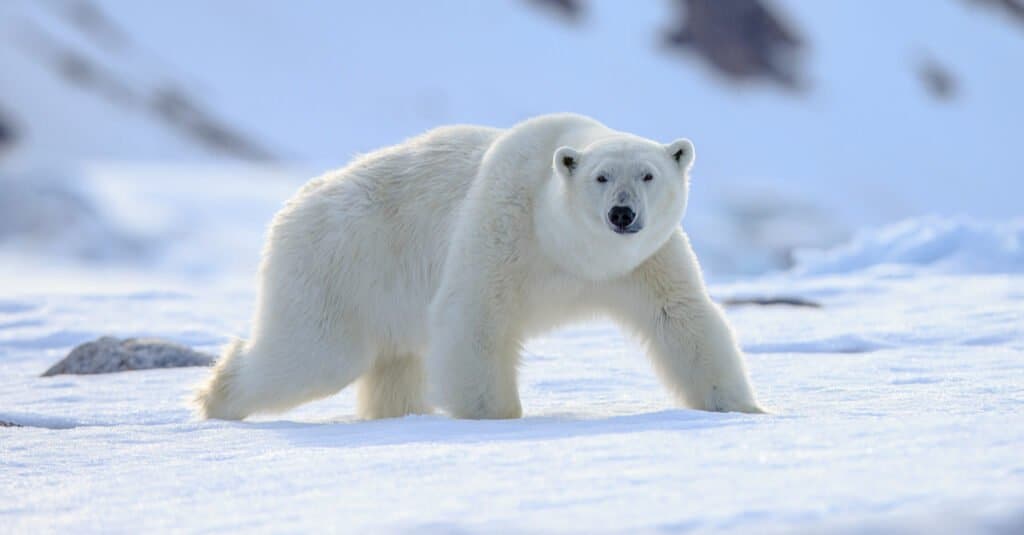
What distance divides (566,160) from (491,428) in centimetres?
88

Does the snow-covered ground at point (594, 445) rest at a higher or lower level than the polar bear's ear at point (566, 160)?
lower

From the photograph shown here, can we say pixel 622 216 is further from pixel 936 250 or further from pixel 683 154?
pixel 936 250

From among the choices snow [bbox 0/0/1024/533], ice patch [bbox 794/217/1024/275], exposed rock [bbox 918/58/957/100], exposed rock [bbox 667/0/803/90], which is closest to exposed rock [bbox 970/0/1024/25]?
exposed rock [bbox 918/58/957/100]

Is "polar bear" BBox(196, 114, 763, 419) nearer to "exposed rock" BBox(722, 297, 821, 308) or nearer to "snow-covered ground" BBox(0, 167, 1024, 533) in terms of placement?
"snow-covered ground" BBox(0, 167, 1024, 533)

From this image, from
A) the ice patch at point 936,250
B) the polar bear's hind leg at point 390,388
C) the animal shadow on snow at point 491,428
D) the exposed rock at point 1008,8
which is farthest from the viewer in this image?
the exposed rock at point 1008,8

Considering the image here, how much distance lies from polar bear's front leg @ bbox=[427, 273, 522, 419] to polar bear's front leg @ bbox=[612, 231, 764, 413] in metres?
0.40

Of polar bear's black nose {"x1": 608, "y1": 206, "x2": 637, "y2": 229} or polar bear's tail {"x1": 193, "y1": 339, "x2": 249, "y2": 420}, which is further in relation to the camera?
polar bear's tail {"x1": 193, "y1": 339, "x2": 249, "y2": 420}

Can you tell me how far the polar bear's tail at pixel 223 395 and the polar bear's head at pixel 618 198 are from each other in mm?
1338

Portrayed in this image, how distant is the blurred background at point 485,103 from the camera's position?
19125 mm

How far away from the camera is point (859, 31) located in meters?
35.3

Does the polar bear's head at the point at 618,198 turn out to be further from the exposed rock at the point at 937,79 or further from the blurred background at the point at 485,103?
the exposed rock at the point at 937,79

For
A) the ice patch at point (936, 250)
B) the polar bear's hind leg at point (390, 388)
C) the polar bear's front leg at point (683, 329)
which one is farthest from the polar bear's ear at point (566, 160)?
the ice patch at point (936, 250)

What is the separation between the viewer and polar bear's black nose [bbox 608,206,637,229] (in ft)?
11.8

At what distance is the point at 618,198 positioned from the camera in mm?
3639
